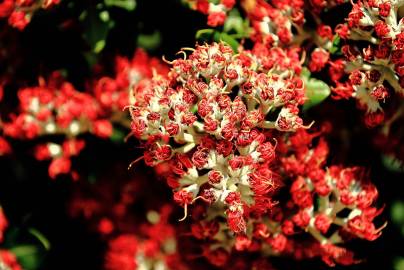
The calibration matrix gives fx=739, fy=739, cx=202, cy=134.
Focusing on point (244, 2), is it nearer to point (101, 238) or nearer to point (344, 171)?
point (344, 171)

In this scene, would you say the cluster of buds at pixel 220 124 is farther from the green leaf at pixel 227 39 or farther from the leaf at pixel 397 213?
the leaf at pixel 397 213

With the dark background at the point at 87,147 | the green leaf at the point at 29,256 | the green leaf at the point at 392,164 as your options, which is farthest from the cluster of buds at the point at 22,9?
the green leaf at the point at 392,164

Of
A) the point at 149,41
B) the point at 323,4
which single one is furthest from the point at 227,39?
the point at 149,41

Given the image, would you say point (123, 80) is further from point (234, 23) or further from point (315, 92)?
point (315, 92)

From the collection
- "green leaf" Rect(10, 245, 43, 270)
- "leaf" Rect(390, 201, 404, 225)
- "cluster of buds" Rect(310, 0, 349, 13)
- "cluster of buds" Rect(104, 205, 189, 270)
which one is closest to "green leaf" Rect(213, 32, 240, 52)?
"cluster of buds" Rect(310, 0, 349, 13)

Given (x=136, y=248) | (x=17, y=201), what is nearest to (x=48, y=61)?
(x=17, y=201)

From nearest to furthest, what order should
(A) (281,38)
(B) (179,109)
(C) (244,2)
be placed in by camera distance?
1. (B) (179,109)
2. (A) (281,38)
3. (C) (244,2)
